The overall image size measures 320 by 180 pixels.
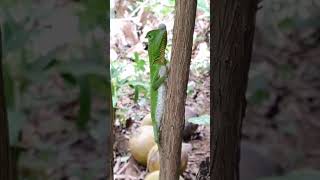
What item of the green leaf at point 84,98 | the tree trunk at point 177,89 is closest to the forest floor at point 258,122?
the green leaf at point 84,98

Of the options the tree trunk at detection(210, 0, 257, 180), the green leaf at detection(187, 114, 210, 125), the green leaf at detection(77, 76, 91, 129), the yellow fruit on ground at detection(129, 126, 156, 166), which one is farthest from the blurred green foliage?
the green leaf at detection(187, 114, 210, 125)

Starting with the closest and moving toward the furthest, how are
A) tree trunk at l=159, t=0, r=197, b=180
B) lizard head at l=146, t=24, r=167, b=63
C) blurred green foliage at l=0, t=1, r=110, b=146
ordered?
1. blurred green foliage at l=0, t=1, r=110, b=146
2. tree trunk at l=159, t=0, r=197, b=180
3. lizard head at l=146, t=24, r=167, b=63

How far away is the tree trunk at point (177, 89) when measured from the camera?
104 cm

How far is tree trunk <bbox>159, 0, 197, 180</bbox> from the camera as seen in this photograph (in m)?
1.04

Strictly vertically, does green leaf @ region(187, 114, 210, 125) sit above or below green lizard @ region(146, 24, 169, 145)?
below

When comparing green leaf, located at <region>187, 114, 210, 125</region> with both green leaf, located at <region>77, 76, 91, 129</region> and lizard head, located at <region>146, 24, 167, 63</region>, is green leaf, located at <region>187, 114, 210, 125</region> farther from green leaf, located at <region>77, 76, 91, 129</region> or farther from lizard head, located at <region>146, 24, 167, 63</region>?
green leaf, located at <region>77, 76, 91, 129</region>

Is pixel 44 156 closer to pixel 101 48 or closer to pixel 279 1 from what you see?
pixel 101 48

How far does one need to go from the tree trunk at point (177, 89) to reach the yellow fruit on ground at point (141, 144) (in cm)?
79

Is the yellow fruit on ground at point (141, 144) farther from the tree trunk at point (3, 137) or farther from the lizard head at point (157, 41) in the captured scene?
the tree trunk at point (3, 137)

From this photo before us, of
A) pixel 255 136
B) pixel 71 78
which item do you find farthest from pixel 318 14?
pixel 71 78

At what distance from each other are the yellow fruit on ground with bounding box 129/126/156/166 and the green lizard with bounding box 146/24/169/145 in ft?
2.05

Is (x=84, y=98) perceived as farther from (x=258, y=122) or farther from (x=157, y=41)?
(x=157, y=41)

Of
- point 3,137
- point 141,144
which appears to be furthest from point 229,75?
point 141,144

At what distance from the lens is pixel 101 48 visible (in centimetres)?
69
